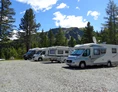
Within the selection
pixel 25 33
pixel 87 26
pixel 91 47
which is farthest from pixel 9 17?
pixel 91 47

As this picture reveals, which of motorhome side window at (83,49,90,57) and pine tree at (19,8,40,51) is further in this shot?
pine tree at (19,8,40,51)

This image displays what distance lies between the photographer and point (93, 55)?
70.4ft

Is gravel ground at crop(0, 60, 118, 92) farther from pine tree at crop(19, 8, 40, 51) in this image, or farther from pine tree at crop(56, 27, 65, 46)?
pine tree at crop(56, 27, 65, 46)

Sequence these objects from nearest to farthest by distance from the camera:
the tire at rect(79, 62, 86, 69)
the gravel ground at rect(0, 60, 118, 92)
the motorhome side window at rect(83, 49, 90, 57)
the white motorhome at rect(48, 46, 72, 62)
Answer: the gravel ground at rect(0, 60, 118, 92), the tire at rect(79, 62, 86, 69), the motorhome side window at rect(83, 49, 90, 57), the white motorhome at rect(48, 46, 72, 62)

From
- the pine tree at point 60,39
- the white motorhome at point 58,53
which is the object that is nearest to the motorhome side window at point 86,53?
the white motorhome at point 58,53

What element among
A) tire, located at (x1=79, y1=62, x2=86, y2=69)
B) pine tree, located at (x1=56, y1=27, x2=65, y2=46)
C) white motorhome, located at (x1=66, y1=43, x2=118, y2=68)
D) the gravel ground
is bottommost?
the gravel ground

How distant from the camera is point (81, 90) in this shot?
958cm

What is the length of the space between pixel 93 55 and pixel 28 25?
33556 mm

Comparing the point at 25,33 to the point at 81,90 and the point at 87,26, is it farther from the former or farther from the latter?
the point at 81,90

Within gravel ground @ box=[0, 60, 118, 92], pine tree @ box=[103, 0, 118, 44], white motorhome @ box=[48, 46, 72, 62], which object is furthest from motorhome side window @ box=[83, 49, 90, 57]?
pine tree @ box=[103, 0, 118, 44]

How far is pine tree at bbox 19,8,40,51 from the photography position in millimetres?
52188

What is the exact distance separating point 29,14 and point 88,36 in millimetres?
15728

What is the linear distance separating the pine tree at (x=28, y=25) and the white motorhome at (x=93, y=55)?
105 feet

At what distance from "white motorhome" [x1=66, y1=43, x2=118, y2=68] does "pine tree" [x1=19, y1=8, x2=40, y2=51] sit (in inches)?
1265
